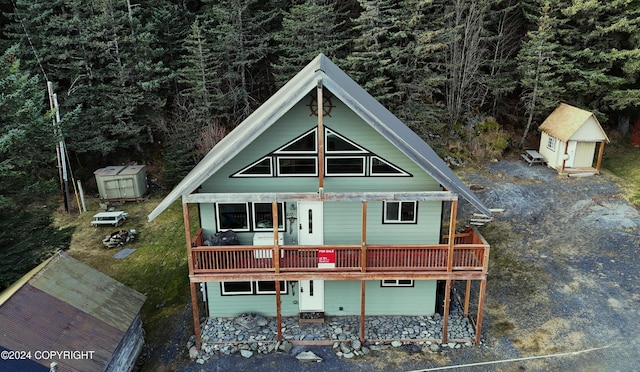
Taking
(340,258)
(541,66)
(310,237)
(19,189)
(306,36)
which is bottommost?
(340,258)

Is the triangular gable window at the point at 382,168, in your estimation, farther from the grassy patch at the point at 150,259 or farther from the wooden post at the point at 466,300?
the grassy patch at the point at 150,259

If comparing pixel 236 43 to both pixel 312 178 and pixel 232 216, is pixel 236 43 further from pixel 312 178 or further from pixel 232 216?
pixel 312 178

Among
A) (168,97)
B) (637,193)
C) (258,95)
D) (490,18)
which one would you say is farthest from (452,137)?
(168,97)

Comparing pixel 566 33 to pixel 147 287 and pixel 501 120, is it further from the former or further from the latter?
pixel 147 287

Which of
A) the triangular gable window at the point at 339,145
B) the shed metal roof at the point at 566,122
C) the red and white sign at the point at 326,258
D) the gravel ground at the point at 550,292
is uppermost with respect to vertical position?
the triangular gable window at the point at 339,145

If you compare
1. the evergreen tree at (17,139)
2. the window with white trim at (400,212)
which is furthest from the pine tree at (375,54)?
the evergreen tree at (17,139)

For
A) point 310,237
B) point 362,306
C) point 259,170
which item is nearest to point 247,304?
point 310,237
